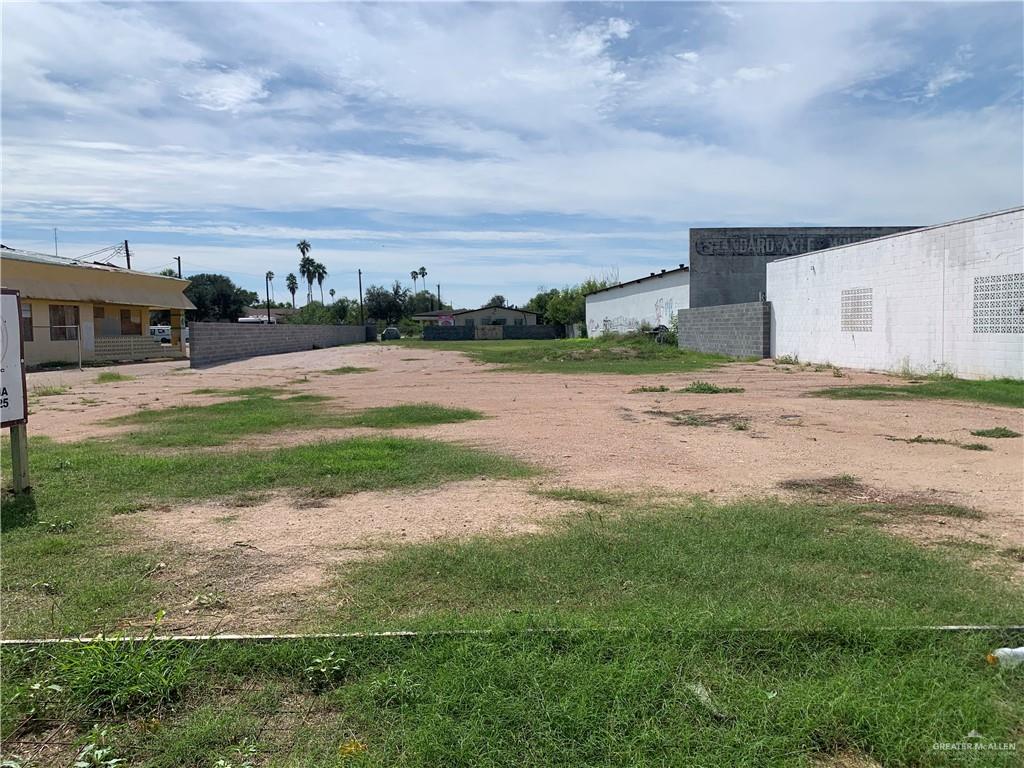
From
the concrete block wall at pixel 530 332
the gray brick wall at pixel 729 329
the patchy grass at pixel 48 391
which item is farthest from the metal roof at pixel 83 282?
the concrete block wall at pixel 530 332

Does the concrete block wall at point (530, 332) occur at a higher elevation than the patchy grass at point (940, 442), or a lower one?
higher

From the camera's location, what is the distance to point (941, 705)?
3.35 metres

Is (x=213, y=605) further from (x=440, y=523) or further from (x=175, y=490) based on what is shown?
(x=175, y=490)

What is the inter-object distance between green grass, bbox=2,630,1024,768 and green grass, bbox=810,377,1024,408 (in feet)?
46.4

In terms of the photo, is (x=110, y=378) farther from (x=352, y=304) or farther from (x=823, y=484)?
(x=352, y=304)

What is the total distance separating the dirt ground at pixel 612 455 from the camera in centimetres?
622

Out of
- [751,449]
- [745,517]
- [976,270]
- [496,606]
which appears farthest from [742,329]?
[496,606]

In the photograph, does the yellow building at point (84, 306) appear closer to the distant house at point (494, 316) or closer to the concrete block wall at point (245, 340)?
the concrete block wall at point (245, 340)

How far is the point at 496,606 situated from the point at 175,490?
4.67 metres

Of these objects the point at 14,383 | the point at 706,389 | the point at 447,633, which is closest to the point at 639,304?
the point at 706,389

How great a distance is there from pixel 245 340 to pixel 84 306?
777cm

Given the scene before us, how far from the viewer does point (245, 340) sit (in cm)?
4025

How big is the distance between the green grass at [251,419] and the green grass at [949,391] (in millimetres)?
9639

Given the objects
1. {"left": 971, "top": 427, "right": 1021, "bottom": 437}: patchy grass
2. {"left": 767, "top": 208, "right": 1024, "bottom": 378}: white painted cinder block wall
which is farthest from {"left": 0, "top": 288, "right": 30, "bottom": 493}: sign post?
{"left": 767, "top": 208, "right": 1024, "bottom": 378}: white painted cinder block wall
